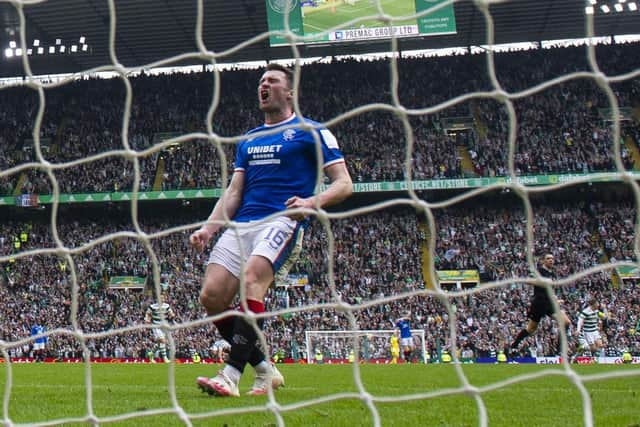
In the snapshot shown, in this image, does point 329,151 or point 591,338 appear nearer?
point 329,151

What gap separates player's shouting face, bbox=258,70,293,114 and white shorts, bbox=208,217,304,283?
69 cm

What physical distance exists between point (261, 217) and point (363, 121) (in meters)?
22.3

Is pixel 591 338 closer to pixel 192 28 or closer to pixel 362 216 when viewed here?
pixel 362 216

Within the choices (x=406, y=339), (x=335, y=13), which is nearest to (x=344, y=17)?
(x=335, y=13)

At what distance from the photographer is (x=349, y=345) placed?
56.4 ft

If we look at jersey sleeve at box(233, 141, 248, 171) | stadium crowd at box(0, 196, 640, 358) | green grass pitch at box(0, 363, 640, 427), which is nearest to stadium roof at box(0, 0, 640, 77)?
stadium crowd at box(0, 196, 640, 358)

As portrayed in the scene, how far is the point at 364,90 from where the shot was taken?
27.3m

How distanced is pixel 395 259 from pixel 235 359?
18.6 m

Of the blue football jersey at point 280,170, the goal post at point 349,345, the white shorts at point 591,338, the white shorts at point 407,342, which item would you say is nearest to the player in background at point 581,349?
the white shorts at point 591,338

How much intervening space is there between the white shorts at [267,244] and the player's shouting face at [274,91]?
0.69 meters

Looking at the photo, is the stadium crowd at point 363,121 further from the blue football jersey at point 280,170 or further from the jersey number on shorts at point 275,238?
the jersey number on shorts at point 275,238

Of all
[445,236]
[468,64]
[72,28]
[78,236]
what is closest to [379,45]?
[468,64]

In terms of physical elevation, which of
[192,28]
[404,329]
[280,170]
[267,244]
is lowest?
[404,329]

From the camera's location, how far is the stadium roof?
23875 mm
